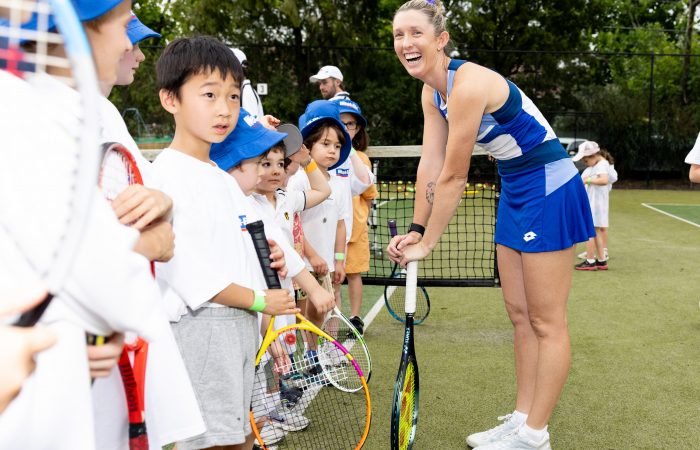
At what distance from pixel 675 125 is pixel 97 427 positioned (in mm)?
20091

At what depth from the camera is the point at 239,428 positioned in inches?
82.7

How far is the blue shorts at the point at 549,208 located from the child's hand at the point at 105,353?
7.04ft

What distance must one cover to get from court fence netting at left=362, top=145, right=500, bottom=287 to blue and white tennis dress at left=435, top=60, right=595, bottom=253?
1.20 ft

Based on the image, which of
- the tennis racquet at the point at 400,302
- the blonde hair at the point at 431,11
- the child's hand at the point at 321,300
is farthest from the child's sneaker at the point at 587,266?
the child's hand at the point at 321,300

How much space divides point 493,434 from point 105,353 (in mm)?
2507

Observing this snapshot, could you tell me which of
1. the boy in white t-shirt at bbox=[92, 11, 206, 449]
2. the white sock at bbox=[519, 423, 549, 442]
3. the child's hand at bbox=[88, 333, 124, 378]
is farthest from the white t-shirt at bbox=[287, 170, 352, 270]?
the child's hand at bbox=[88, 333, 124, 378]

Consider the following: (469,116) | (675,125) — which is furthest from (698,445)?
(675,125)

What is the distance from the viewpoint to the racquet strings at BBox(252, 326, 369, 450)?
104 inches

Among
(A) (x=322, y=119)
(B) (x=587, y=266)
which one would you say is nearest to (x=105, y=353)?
(A) (x=322, y=119)

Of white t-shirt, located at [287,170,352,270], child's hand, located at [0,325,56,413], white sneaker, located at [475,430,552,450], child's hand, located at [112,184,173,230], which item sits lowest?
white sneaker, located at [475,430,552,450]

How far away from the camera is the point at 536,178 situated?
287 cm

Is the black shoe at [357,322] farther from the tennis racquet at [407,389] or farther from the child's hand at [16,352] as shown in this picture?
the child's hand at [16,352]

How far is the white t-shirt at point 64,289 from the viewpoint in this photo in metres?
0.89

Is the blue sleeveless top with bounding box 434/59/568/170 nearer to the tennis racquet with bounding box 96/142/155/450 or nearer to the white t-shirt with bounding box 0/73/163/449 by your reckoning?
the tennis racquet with bounding box 96/142/155/450
